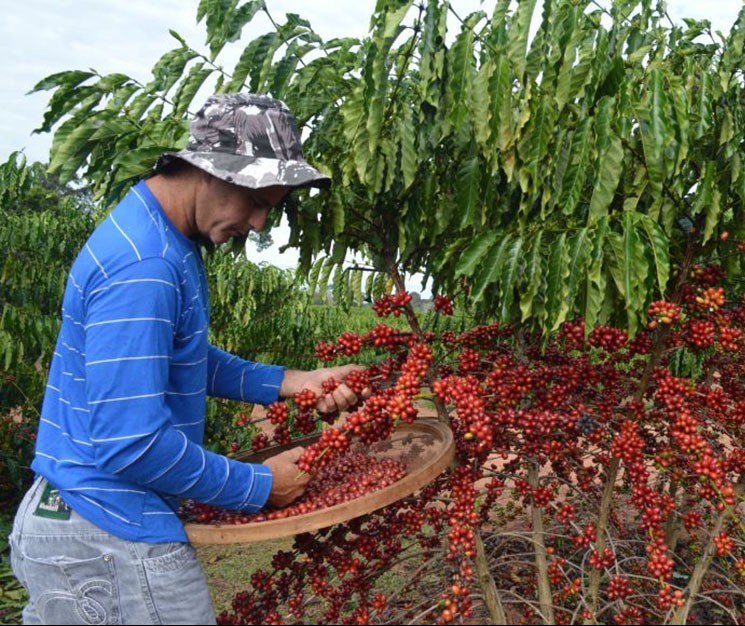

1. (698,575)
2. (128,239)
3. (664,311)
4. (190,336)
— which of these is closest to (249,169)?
(128,239)

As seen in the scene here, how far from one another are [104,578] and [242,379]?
768mm

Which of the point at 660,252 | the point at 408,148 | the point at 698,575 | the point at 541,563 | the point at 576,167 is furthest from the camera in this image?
the point at 541,563

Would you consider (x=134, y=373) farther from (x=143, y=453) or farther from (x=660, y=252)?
(x=660, y=252)

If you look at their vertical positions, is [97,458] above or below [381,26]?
below

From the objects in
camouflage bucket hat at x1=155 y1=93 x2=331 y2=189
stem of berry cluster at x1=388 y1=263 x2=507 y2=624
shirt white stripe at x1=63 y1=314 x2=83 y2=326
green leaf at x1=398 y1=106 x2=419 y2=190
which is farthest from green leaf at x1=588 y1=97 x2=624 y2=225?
shirt white stripe at x1=63 y1=314 x2=83 y2=326

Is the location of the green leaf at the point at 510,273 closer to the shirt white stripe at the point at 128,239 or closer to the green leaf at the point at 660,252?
the green leaf at the point at 660,252

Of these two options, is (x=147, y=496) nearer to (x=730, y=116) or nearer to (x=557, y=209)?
(x=557, y=209)

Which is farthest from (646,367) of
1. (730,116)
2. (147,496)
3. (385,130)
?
(147,496)

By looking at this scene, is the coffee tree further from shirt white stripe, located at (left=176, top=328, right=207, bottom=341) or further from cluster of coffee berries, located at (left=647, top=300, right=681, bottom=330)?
shirt white stripe, located at (left=176, top=328, right=207, bottom=341)

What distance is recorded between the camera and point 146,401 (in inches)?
60.3

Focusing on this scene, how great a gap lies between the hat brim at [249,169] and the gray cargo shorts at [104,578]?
0.88m

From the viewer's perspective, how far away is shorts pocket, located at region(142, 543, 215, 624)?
5.52 feet

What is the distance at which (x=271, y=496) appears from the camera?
184 cm

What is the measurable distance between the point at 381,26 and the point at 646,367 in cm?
135
